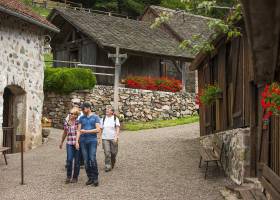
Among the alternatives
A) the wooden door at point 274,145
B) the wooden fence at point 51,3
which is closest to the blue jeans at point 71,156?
the wooden door at point 274,145

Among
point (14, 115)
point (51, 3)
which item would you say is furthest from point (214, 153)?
point (51, 3)

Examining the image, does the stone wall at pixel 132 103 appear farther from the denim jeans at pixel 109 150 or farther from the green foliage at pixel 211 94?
the denim jeans at pixel 109 150

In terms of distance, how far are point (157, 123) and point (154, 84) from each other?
2.70m

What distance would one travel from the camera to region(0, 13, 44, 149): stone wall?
44.9ft

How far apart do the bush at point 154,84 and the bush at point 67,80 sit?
2.65 metres

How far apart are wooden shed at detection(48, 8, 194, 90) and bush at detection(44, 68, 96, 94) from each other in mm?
1700

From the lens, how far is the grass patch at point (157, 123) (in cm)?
2039

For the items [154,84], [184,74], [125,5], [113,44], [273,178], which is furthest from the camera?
[125,5]

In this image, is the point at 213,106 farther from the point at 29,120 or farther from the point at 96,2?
the point at 96,2

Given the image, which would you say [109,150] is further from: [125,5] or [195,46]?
[125,5]

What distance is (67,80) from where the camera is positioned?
66.4 feet

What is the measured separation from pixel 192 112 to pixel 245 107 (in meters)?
15.4

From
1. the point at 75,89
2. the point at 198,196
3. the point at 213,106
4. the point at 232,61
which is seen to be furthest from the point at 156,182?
the point at 75,89

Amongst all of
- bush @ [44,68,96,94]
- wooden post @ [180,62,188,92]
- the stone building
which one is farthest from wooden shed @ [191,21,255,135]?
wooden post @ [180,62,188,92]
